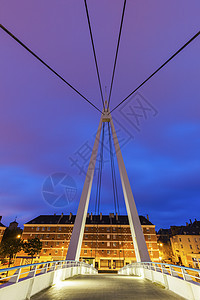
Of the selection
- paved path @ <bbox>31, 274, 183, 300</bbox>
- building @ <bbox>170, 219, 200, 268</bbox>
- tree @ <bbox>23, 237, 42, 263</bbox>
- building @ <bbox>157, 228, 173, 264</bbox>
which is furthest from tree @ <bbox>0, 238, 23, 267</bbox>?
building @ <bbox>157, 228, 173, 264</bbox>

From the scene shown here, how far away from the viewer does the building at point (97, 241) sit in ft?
117

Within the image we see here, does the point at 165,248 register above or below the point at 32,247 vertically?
above

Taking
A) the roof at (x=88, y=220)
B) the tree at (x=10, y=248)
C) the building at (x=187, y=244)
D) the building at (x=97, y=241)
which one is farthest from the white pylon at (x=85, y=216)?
the building at (x=187, y=244)

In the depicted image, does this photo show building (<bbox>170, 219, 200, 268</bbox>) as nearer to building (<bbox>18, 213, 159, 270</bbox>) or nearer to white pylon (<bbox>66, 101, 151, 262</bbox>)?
building (<bbox>18, 213, 159, 270</bbox>)

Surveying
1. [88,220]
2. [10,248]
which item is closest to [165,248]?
[88,220]

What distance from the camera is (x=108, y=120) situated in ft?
53.2

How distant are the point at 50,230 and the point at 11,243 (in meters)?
11.7

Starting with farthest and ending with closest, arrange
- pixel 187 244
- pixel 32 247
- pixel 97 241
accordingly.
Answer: pixel 187 244 < pixel 97 241 < pixel 32 247

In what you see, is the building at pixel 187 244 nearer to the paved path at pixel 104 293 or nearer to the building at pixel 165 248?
the building at pixel 165 248

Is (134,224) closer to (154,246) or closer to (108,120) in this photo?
(108,120)

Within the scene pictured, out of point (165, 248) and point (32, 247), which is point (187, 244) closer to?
point (165, 248)

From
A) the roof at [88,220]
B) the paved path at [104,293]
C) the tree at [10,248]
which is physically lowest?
the paved path at [104,293]

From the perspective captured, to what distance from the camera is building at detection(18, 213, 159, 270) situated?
117 feet

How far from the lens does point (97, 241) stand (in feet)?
124
